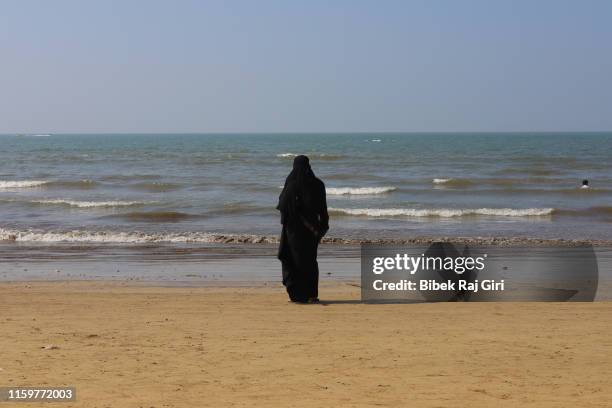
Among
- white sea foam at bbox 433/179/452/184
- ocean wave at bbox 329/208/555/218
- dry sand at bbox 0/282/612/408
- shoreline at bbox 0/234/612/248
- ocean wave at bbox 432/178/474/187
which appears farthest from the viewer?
white sea foam at bbox 433/179/452/184

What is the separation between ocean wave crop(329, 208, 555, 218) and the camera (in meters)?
21.0

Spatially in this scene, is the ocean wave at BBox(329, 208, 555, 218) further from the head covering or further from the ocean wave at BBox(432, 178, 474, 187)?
the head covering

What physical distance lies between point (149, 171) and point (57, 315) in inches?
1314

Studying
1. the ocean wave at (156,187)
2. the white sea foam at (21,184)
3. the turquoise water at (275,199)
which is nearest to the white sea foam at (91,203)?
the turquoise water at (275,199)

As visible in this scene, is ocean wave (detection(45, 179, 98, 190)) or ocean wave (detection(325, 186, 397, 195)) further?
ocean wave (detection(45, 179, 98, 190))

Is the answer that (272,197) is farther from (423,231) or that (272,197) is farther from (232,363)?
(232,363)

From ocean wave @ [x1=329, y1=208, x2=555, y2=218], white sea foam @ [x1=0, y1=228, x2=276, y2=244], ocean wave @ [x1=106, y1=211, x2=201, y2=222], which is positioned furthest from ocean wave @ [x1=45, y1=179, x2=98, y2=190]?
white sea foam @ [x1=0, y1=228, x2=276, y2=244]

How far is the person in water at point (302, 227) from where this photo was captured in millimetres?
8242

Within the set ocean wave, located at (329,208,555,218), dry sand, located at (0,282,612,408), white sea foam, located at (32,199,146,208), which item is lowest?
ocean wave, located at (329,208,555,218)

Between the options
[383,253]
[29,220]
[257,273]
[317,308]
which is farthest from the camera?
[29,220]

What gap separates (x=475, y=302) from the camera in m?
8.42

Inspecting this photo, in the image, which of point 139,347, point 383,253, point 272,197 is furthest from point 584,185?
point 139,347

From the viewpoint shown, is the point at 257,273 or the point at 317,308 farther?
the point at 257,273

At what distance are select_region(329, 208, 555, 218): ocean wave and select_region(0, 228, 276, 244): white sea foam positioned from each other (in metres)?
5.70
